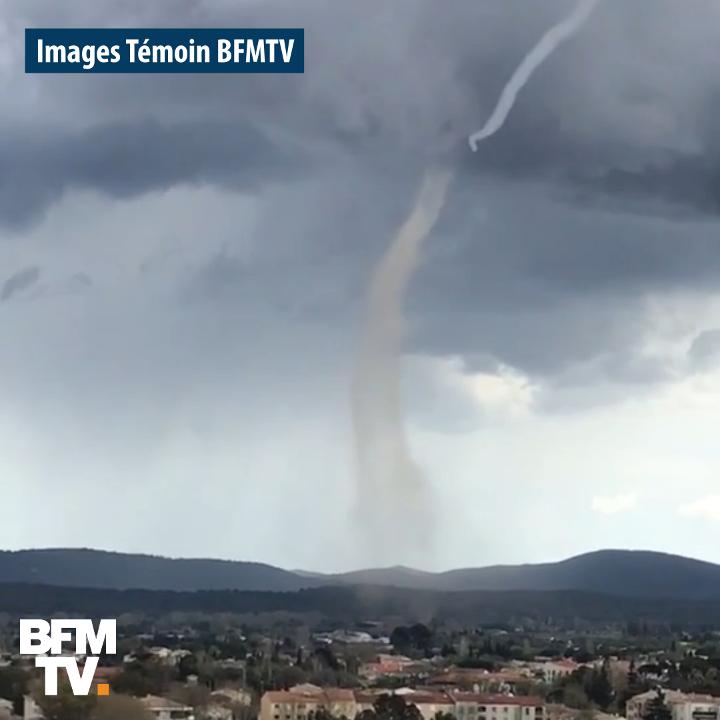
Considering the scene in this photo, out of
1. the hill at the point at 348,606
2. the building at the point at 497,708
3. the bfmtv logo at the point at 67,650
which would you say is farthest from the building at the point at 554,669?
the hill at the point at 348,606

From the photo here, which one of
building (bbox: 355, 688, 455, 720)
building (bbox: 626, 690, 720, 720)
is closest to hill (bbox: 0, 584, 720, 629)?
building (bbox: 626, 690, 720, 720)

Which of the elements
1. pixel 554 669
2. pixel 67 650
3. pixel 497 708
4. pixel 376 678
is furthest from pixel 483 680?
pixel 67 650

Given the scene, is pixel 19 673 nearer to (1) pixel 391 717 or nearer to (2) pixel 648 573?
(1) pixel 391 717

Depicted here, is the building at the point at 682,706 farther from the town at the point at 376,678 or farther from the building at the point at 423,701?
the building at the point at 423,701

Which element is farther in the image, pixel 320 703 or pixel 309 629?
pixel 309 629

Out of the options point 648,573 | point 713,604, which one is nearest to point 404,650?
point 713,604

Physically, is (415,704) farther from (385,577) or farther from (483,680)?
(385,577)

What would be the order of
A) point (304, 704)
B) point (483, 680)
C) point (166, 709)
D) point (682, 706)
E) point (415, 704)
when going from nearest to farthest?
point (166, 709) → point (415, 704) → point (304, 704) → point (682, 706) → point (483, 680)
